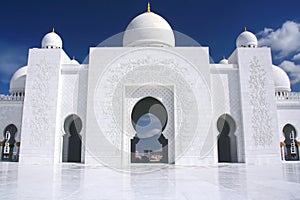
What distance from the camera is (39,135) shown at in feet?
28.1

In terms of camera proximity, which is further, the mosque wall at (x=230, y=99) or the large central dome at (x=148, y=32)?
the large central dome at (x=148, y=32)

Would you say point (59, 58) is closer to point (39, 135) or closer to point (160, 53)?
point (39, 135)

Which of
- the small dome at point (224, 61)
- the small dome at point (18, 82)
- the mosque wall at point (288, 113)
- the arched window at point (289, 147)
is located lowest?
the arched window at point (289, 147)

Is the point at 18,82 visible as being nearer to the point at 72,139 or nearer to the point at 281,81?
the point at 72,139

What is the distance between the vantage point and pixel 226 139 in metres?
10.8

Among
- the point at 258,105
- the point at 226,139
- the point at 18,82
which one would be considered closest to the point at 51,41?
the point at 18,82

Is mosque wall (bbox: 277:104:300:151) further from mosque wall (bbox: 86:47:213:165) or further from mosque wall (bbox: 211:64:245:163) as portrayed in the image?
mosque wall (bbox: 86:47:213:165)

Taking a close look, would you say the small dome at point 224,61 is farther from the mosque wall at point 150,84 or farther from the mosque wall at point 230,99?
the mosque wall at point 150,84

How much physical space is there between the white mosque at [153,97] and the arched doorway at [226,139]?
0.24ft

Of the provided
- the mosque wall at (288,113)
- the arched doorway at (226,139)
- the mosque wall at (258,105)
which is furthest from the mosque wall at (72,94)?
the mosque wall at (288,113)

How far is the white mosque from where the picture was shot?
26.9 feet

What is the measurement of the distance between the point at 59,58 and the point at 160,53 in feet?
12.1

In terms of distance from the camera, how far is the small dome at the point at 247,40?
11.1 metres

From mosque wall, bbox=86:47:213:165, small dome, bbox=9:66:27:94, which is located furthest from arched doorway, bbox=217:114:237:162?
small dome, bbox=9:66:27:94
